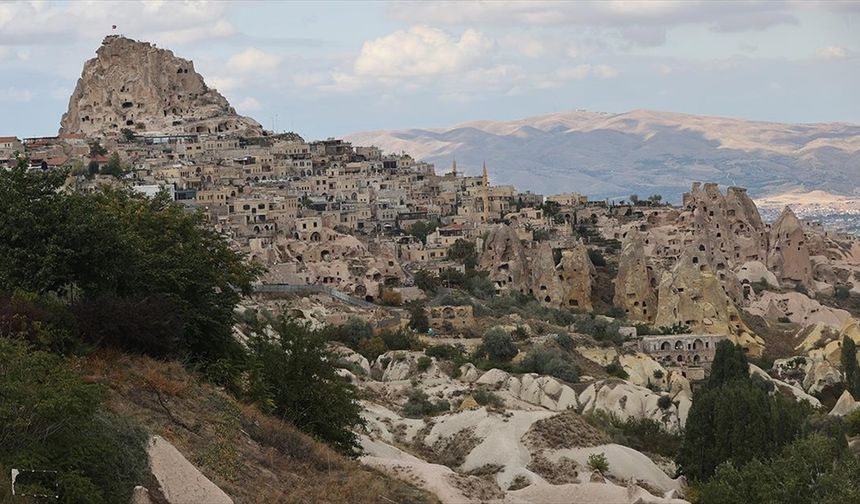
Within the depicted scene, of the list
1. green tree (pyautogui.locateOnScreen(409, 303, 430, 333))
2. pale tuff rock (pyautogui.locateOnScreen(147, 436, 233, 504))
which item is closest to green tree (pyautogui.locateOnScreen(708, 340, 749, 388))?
green tree (pyautogui.locateOnScreen(409, 303, 430, 333))

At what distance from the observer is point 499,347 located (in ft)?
164

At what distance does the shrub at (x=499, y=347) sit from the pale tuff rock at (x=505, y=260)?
689 inches

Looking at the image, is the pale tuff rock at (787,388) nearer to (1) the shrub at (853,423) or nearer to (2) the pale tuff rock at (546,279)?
(1) the shrub at (853,423)

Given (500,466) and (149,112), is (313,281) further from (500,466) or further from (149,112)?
(149,112)

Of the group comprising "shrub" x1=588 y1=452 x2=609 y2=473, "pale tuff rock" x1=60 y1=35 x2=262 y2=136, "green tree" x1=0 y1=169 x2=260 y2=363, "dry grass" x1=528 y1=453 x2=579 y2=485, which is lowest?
"dry grass" x1=528 y1=453 x2=579 y2=485

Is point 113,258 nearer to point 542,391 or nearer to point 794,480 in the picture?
point 794,480

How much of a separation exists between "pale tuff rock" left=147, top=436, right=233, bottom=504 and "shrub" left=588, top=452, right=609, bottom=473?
1308 centimetres

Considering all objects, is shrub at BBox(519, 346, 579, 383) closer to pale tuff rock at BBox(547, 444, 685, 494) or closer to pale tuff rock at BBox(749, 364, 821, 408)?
pale tuff rock at BBox(749, 364, 821, 408)

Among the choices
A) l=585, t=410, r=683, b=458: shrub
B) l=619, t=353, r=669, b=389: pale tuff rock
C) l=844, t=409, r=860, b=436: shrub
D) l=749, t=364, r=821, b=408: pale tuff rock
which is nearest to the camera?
l=585, t=410, r=683, b=458: shrub

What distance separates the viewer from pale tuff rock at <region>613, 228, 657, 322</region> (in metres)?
→ 67.8

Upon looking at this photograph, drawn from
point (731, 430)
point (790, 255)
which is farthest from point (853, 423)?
point (790, 255)

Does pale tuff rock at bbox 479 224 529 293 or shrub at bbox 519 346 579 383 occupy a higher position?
pale tuff rock at bbox 479 224 529 293

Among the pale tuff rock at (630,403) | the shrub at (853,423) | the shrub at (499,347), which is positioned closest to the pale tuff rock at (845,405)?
the shrub at (853,423)

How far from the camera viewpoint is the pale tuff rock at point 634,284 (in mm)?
67750
